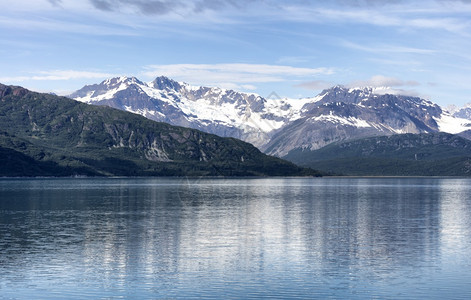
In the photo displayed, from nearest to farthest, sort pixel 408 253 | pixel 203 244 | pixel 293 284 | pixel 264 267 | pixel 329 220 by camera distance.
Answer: pixel 293 284, pixel 264 267, pixel 408 253, pixel 203 244, pixel 329 220

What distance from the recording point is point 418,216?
155375mm

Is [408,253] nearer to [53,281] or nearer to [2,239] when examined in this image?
[53,281]

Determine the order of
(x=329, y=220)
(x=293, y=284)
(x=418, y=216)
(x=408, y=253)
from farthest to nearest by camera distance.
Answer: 1. (x=418, y=216)
2. (x=329, y=220)
3. (x=408, y=253)
4. (x=293, y=284)

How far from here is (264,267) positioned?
79062 millimetres

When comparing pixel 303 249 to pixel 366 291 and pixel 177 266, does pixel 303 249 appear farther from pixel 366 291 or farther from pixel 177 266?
pixel 366 291

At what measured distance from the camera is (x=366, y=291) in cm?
6525

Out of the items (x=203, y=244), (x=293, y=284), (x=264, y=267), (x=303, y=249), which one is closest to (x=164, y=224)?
(x=203, y=244)

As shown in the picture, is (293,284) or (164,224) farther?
(164,224)

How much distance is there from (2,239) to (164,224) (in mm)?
35483

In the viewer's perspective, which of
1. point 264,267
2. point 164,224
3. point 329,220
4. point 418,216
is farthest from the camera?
point 418,216

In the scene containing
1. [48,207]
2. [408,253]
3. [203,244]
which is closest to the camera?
[408,253]

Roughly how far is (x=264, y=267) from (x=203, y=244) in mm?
22645

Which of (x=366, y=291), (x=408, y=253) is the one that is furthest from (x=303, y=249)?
(x=366, y=291)

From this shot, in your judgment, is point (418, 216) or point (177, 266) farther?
point (418, 216)
